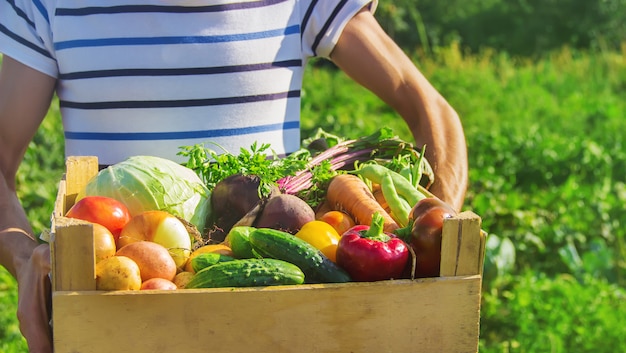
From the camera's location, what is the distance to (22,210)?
2619 millimetres

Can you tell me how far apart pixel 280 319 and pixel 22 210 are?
1.15m

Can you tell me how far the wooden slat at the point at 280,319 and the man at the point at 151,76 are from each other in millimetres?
843

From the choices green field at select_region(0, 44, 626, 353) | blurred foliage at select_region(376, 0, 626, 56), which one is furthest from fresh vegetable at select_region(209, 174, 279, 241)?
blurred foliage at select_region(376, 0, 626, 56)

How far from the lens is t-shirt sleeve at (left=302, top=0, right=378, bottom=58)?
2.96m

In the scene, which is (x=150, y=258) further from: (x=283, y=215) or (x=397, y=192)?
(x=397, y=192)

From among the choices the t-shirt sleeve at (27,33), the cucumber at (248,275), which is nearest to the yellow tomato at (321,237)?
the cucumber at (248,275)

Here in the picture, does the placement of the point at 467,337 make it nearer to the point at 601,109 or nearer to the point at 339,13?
the point at 339,13

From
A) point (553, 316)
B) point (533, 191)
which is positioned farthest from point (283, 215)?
point (533, 191)

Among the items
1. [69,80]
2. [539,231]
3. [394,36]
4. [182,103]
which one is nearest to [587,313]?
[539,231]

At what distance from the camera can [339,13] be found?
297cm

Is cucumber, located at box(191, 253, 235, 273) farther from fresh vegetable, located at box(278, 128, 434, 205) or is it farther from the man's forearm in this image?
the man's forearm

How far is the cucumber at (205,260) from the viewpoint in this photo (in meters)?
1.87

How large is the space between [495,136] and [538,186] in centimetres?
57

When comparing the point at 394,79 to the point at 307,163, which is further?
the point at 394,79
